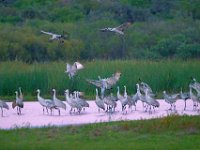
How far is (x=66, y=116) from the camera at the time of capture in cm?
1856

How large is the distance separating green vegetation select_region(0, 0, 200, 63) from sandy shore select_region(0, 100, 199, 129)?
14.1 metres

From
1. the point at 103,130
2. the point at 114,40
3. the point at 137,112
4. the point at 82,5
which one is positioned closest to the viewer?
the point at 103,130

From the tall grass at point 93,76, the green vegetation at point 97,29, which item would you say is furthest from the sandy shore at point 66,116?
the green vegetation at point 97,29

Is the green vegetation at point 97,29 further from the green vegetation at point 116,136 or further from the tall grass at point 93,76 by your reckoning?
the green vegetation at point 116,136

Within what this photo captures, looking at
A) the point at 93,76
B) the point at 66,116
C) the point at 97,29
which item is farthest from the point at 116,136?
the point at 97,29

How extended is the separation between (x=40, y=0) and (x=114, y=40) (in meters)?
18.3

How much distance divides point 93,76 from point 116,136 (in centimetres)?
1037

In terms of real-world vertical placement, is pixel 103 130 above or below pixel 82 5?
below

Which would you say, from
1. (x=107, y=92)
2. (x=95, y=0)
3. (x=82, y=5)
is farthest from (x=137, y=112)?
(x=95, y=0)

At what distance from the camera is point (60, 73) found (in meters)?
24.0

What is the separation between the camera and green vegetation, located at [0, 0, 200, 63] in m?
37.6

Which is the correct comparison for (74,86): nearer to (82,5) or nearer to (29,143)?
(29,143)

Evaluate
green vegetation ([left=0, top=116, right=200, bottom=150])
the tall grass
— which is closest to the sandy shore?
green vegetation ([left=0, top=116, right=200, bottom=150])

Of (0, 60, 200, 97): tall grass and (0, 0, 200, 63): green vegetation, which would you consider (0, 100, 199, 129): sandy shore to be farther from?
(0, 0, 200, 63): green vegetation
